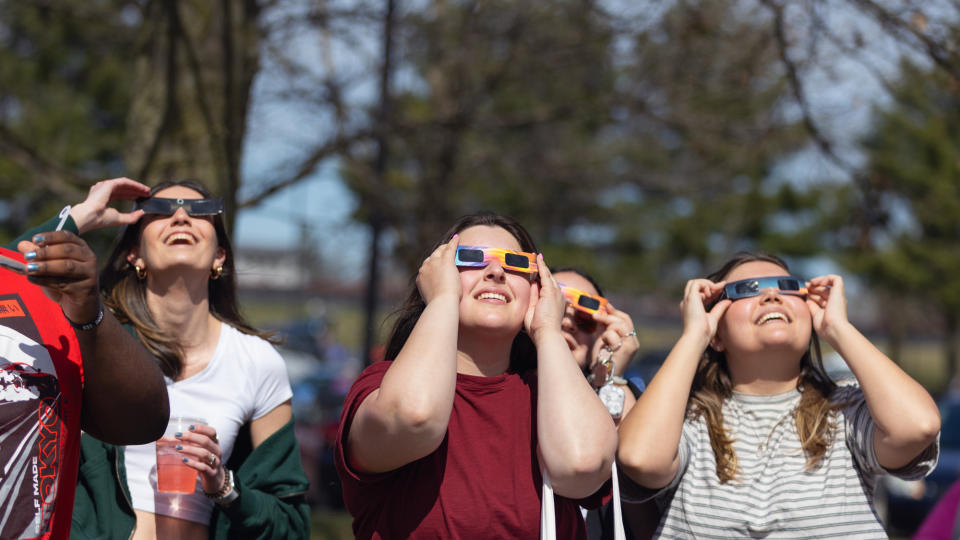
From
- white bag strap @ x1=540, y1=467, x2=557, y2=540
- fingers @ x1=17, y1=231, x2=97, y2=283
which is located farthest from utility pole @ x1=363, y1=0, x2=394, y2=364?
fingers @ x1=17, y1=231, x2=97, y2=283

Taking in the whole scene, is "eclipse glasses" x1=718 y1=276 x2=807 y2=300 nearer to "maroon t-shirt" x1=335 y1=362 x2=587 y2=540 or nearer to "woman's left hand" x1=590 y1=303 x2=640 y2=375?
"woman's left hand" x1=590 y1=303 x2=640 y2=375

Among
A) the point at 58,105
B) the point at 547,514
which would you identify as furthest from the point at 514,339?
the point at 58,105

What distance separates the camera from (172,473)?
2.72 m

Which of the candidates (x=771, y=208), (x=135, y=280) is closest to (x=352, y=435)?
(x=135, y=280)

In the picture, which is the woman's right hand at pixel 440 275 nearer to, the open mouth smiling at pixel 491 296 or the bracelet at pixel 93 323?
the open mouth smiling at pixel 491 296

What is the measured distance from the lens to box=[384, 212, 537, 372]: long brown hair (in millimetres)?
2713

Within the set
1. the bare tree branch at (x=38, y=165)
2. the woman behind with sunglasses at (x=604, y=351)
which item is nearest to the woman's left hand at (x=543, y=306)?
the woman behind with sunglasses at (x=604, y=351)

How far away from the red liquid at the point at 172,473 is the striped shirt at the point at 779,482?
145 cm

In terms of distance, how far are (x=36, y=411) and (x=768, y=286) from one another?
2152 millimetres

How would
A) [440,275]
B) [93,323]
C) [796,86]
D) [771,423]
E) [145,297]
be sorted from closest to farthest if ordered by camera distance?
[93,323], [440,275], [771,423], [145,297], [796,86]

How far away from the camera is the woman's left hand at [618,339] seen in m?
3.08

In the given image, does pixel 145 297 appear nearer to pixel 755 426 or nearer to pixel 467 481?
pixel 467 481

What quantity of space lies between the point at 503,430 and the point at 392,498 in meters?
0.35

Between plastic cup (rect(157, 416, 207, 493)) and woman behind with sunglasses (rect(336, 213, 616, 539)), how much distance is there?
0.62 metres
